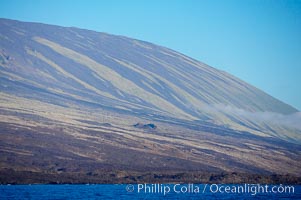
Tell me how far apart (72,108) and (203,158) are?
55923mm

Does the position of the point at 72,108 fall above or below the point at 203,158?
above

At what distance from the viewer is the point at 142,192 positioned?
74688 millimetres

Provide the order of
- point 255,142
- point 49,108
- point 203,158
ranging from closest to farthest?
point 203,158 < point 49,108 < point 255,142

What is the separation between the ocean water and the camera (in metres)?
61.4

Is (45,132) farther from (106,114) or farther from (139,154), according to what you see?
(106,114)

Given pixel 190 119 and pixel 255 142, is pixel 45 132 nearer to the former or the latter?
pixel 255 142

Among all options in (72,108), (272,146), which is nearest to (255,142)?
(272,146)

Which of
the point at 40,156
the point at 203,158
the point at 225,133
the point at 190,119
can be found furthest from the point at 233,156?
the point at 190,119

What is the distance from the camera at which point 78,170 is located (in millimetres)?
95375

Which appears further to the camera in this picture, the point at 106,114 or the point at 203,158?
the point at 106,114

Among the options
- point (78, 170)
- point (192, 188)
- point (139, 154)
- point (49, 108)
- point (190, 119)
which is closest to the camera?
point (192, 188)

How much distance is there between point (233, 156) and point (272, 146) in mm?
36371

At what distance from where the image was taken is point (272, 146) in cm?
16512

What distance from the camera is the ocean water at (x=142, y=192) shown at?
201 feet
